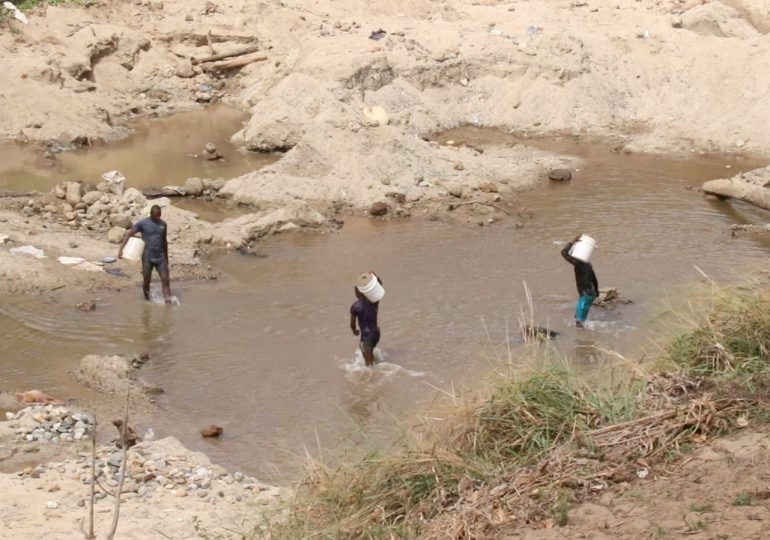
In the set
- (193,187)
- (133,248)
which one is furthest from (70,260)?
(193,187)

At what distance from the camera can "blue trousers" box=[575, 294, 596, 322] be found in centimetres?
1058

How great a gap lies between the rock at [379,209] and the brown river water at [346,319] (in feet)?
0.79

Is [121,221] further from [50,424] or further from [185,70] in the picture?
[185,70]

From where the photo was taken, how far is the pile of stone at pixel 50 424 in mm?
7996

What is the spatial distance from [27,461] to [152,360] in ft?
7.72

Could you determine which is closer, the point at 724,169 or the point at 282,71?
Answer: the point at 724,169

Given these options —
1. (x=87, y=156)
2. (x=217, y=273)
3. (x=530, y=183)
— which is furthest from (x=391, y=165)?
(x=87, y=156)

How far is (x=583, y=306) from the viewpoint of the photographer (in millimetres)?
10625

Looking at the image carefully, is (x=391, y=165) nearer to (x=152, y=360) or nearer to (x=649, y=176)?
(x=649, y=176)

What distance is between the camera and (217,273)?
1213 centimetres

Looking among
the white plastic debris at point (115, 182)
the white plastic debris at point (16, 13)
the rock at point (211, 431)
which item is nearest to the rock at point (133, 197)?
the white plastic debris at point (115, 182)

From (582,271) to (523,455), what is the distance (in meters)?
5.21

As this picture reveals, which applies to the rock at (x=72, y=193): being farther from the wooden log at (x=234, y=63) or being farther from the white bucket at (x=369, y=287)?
the wooden log at (x=234, y=63)

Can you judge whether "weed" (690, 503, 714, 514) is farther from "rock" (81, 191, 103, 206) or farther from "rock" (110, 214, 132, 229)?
"rock" (81, 191, 103, 206)
